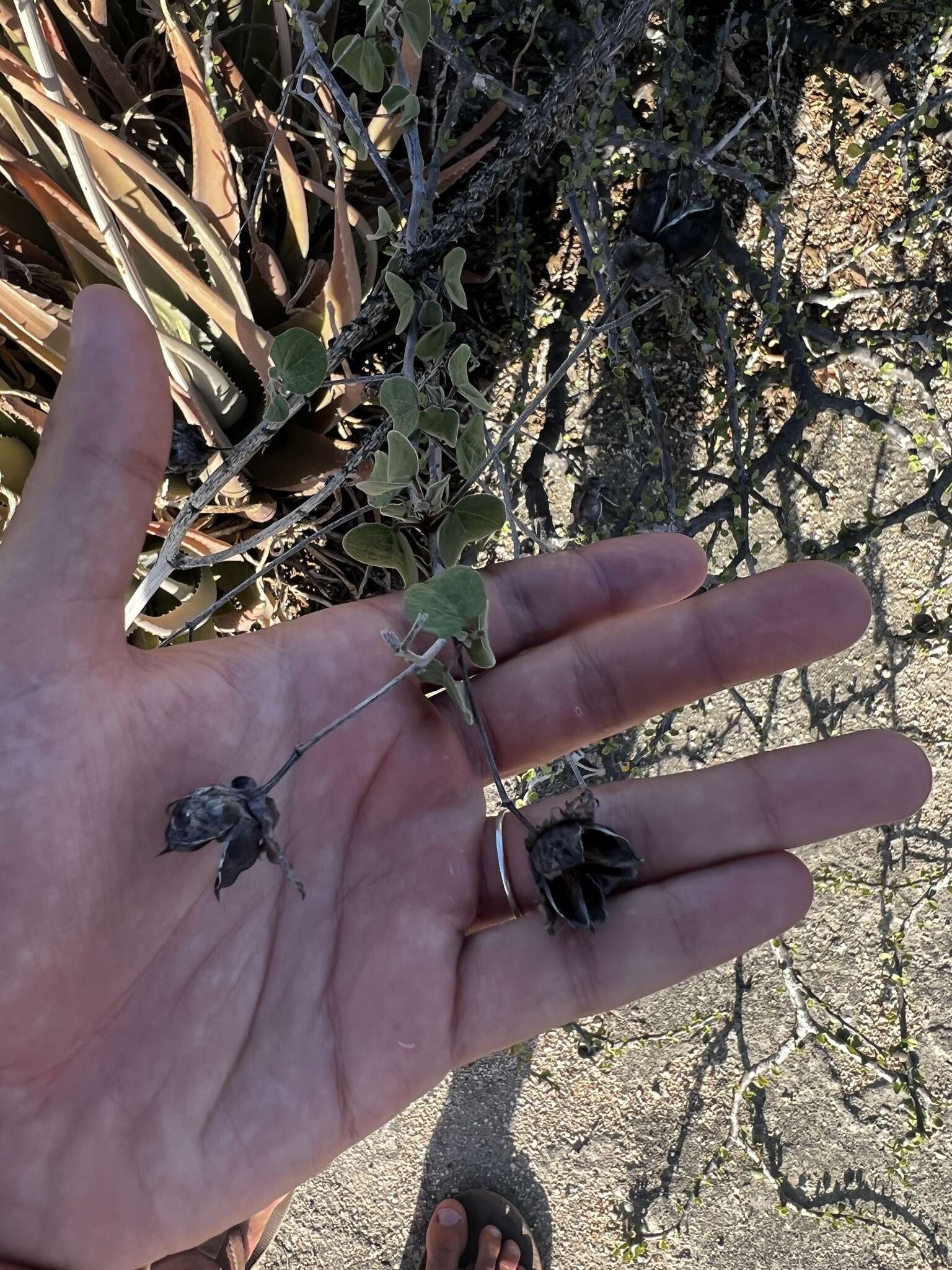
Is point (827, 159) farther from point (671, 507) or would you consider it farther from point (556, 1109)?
point (556, 1109)

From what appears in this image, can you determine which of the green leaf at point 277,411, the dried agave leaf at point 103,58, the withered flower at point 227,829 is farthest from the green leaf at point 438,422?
the dried agave leaf at point 103,58

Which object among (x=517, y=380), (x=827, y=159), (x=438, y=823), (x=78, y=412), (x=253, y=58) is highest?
(x=253, y=58)

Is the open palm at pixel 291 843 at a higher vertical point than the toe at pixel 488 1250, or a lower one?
higher

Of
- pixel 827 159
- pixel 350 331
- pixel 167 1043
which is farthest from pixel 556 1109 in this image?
pixel 827 159

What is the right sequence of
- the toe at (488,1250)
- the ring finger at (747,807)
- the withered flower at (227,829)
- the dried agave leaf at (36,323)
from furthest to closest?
the toe at (488,1250) < the dried agave leaf at (36,323) < the ring finger at (747,807) < the withered flower at (227,829)

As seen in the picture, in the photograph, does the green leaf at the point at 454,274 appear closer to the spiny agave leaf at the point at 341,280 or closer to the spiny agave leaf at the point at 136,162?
the spiny agave leaf at the point at 341,280

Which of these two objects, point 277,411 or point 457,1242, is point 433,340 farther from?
point 457,1242
